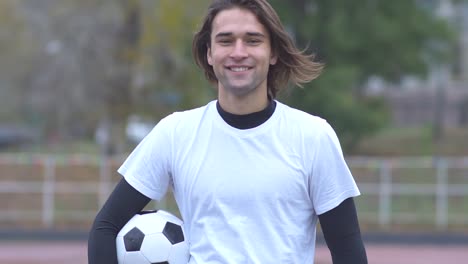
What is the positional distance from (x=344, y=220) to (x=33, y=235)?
57.4ft

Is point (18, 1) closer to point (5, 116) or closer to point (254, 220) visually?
point (5, 116)

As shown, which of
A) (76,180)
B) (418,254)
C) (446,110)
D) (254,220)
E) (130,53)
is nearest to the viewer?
(254,220)

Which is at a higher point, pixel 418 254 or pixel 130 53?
pixel 130 53

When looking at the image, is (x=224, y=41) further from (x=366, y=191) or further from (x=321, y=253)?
(x=366, y=191)

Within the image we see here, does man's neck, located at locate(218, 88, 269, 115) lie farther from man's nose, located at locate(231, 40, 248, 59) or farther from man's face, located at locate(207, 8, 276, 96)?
man's nose, located at locate(231, 40, 248, 59)

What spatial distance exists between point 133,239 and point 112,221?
85 millimetres

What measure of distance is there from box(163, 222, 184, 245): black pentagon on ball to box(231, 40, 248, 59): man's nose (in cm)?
60

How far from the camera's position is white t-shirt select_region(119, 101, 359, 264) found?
9.84 ft

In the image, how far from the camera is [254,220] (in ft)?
9.85

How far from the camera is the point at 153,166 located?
314 centimetres

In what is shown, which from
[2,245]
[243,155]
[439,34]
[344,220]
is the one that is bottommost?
[2,245]

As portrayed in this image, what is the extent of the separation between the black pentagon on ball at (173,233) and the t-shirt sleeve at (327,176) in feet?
1.47

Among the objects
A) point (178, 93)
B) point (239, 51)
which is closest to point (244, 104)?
point (239, 51)

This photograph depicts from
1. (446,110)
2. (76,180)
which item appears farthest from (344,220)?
(446,110)
